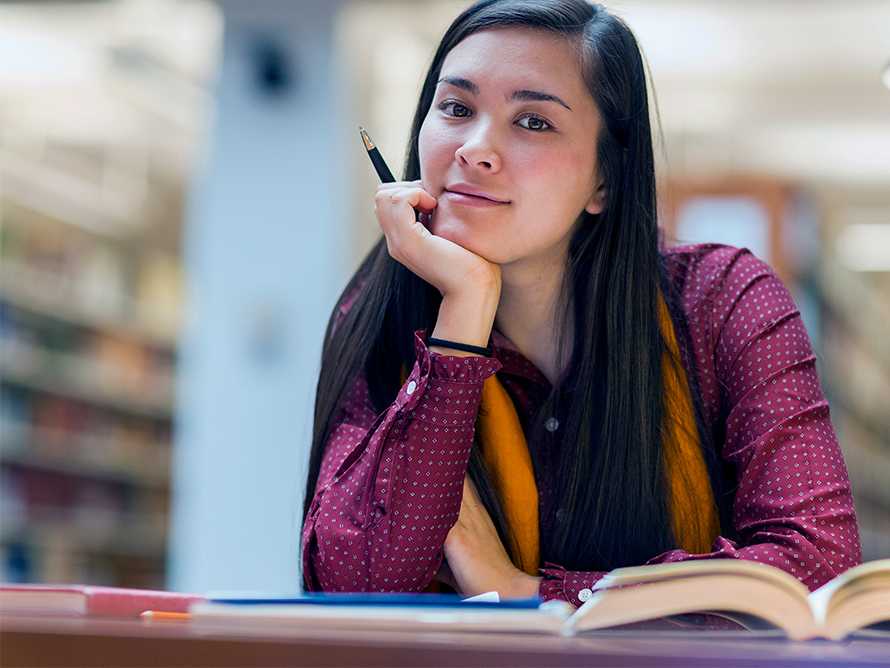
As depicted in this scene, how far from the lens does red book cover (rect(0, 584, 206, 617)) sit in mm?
792

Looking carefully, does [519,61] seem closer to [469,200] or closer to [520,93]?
[520,93]

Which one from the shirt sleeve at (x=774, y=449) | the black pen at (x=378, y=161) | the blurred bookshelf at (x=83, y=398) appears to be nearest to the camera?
the shirt sleeve at (x=774, y=449)

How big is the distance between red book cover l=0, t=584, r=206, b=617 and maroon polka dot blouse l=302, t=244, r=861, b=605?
454 millimetres

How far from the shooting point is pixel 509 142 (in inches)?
52.8

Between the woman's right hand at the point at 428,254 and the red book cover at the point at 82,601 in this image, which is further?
the woman's right hand at the point at 428,254

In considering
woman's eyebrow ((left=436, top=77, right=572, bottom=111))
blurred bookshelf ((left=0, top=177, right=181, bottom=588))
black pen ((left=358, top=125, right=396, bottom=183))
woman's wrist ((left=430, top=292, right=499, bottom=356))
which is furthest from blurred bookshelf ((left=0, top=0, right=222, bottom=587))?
woman's wrist ((left=430, top=292, right=499, bottom=356))

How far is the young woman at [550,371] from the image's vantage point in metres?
1.28

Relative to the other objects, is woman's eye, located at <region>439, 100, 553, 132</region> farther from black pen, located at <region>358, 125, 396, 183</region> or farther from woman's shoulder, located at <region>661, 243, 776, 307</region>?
woman's shoulder, located at <region>661, 243, 776, 307</region>

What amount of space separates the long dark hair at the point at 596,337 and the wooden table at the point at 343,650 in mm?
705

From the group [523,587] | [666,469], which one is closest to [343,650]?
[523,587]

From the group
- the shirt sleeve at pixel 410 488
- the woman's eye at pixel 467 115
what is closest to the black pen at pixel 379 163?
the woman's eye at pixel 467 115

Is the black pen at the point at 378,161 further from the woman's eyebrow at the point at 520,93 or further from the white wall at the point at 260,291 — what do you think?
the white wall at the point at 260,291

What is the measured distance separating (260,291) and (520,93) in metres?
2.62

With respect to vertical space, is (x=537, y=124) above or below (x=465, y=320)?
above
